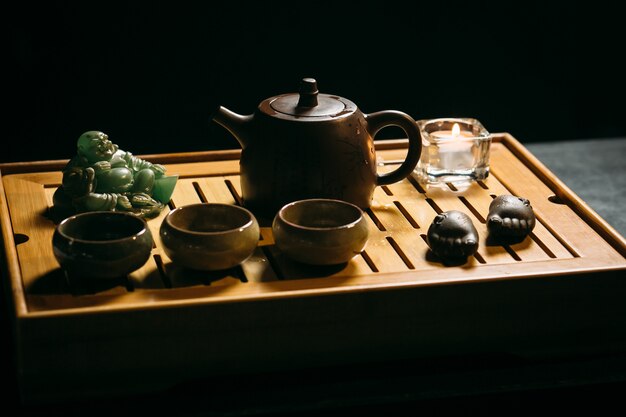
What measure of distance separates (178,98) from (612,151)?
3.05 ft

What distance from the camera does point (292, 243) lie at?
1.14 meters

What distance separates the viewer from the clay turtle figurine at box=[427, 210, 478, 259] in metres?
1.19

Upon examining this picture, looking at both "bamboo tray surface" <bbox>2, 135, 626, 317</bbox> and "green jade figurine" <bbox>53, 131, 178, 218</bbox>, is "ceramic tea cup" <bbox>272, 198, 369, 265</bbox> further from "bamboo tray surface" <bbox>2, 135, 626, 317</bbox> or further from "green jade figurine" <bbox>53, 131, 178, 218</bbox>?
"green jade figurine" <bbox>53, 131, 178, 218</bbox>

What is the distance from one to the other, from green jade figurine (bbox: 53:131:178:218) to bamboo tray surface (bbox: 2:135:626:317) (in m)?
0.03

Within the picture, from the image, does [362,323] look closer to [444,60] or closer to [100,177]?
[100,177]

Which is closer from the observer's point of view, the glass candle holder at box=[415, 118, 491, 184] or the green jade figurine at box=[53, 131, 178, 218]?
the green jade figurine at box=[53, 131, 178, 218]

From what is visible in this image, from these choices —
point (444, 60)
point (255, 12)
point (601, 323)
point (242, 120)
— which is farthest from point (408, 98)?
point (601, 323)

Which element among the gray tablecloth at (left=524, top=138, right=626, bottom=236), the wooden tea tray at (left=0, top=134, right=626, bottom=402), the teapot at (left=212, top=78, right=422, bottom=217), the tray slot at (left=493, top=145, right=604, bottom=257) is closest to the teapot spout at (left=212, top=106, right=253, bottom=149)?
the teapot at (left=212, top=78, right=422, bottom=217)

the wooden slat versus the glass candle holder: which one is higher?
the glass candle holder

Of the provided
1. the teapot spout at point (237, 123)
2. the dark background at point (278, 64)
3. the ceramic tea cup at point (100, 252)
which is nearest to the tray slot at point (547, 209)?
the teapot spout at point (237, 123)

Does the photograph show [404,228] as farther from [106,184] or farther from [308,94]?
[106,184]

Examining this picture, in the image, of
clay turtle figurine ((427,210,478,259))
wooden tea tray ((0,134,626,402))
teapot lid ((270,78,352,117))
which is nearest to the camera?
wooden tea tray ((0,134,626,402))

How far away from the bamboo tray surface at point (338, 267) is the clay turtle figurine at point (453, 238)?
0.01m

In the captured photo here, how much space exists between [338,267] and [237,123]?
27cm
